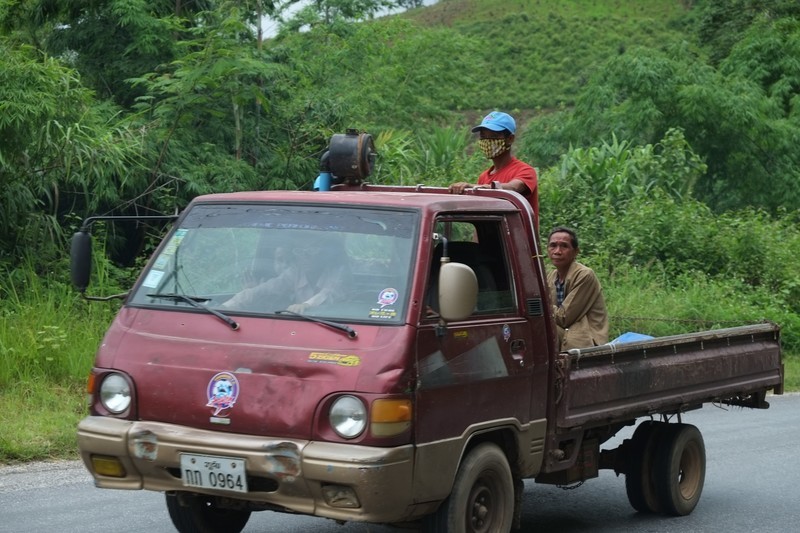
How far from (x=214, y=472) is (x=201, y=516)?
1166 millimetres

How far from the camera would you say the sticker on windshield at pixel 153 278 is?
5.77 meters

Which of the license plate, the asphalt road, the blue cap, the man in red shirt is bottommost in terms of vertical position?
the asphalt road

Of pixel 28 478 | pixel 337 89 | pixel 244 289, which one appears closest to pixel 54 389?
pixel 28 478

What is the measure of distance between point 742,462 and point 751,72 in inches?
733

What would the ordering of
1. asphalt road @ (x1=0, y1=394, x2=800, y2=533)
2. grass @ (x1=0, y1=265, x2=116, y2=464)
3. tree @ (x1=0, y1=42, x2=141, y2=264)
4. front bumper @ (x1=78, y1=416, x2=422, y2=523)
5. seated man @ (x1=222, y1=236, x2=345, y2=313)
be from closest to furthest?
front bumper @ (x1=78, y1=416, x2=422, y2=523) → seated man @ (x1=222, y1=236, x2=345, y2=313) → asphalt road @ (x1=0, y1=394, x2=800, y2=533) → grass @ (x1=0, y1=265, x2=116, y2=464) → tree @ (x1=0, y1=42, x2=141, y2=264)

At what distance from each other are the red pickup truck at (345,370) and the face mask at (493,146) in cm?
91

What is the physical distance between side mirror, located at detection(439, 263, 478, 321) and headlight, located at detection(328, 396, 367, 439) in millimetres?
619

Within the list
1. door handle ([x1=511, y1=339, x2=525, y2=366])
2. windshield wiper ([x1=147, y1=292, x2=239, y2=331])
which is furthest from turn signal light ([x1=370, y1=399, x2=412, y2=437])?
door handle ([x1=511, y1=339, x2=525, y2=366])

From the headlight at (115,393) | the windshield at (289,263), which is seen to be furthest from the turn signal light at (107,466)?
the windshield at (289,263)

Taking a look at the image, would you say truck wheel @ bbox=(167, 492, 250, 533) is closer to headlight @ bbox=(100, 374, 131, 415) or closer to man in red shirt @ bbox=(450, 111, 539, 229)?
headlight @ bbox=(100, 374, 131, 415)

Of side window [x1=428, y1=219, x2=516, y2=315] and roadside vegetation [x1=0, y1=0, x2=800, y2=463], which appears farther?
roadside vegetation [x1=0, y1=0, x2=800, y2=463]

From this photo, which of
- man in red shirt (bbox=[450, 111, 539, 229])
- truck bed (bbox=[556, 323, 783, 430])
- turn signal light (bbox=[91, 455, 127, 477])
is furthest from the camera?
man in red shirt (bbox=[450, 111, 539, 229])

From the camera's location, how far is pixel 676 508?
7469mm

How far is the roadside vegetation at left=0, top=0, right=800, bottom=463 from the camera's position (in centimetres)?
1114
